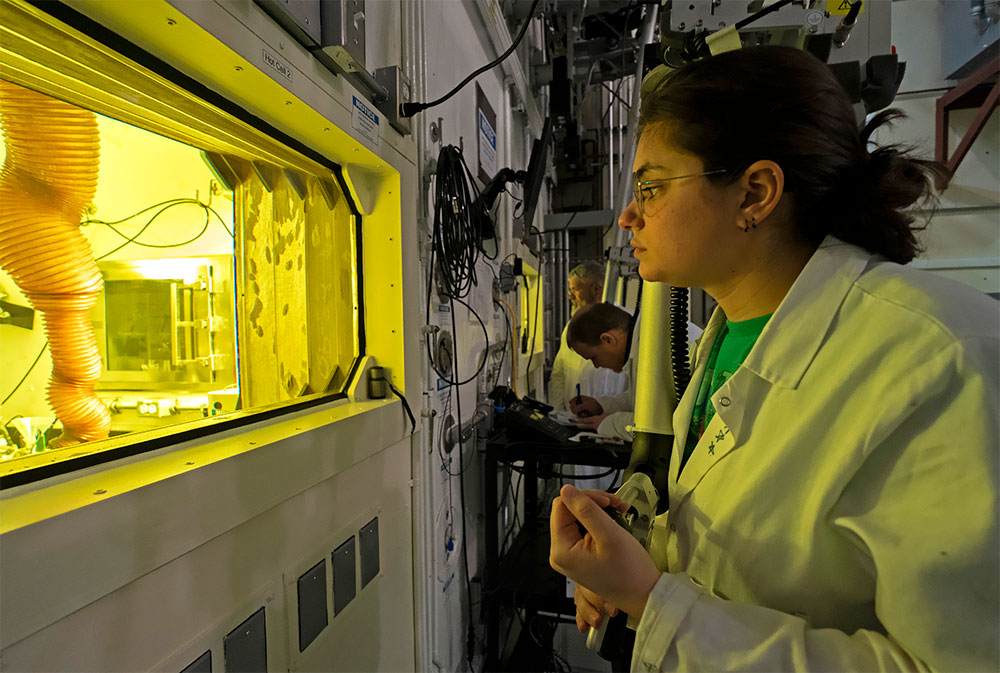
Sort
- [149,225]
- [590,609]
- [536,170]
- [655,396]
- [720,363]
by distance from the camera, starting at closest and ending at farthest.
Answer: [590,609] → [720,363] → [655,396] → [149,225] → [536,170]

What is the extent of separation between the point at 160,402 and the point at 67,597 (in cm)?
91

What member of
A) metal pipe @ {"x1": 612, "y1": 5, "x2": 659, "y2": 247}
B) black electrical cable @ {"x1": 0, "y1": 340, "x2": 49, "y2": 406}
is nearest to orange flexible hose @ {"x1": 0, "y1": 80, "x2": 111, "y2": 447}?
black electrical cable @ {"x1": 0, "y1": 340, "x2": 49, "y2": 406}

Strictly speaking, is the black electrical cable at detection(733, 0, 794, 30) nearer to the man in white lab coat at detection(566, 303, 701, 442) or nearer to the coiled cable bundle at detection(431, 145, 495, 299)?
the coiled cable bundle at detection(431, 145, 495, 299)

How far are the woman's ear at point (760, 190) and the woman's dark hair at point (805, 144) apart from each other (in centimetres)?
2

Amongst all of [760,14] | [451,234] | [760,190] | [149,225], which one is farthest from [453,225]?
[760,190]

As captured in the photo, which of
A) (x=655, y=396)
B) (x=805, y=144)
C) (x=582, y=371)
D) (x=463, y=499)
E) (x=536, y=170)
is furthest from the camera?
(x=582, y=371)

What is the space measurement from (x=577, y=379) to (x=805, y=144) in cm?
299

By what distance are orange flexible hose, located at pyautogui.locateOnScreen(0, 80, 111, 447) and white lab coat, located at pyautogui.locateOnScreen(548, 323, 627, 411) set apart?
2.79 m

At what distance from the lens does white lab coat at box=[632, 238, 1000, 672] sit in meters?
0.46

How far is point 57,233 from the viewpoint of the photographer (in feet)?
2.77

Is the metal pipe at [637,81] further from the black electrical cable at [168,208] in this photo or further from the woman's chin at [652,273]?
the black electrical cable at [168,208]

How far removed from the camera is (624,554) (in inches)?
24.5

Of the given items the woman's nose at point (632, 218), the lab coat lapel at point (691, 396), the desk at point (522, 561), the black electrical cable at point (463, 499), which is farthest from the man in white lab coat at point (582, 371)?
the woman's nose at point (632, 218)

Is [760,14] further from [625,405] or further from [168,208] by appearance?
[625,405]
